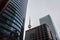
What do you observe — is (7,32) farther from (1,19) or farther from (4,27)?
(1,19)

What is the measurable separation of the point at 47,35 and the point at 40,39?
683 centimetres

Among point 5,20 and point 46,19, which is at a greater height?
point 46,19

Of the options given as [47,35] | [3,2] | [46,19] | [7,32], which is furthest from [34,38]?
[46,19]

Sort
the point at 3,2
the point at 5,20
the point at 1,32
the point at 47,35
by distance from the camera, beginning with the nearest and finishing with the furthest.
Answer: the point at 3,2
the point at 1,32
the point at 5,20
the point at 47,35

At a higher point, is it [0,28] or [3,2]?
[0,28]

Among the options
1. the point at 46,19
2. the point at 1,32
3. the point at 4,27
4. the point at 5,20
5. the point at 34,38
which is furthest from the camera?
the point at 46,19

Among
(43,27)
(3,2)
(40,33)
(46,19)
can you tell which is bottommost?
(3,2)

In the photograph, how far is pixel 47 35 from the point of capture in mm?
68000

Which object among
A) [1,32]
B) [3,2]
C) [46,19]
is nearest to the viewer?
[3,2]

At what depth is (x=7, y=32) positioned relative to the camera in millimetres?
36688

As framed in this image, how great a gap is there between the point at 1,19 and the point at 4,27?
3.95m

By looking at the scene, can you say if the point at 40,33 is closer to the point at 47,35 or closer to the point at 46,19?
the point at 47,35

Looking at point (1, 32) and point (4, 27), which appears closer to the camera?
point (1, 32)

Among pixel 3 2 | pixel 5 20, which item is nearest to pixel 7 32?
pixel 5 20
